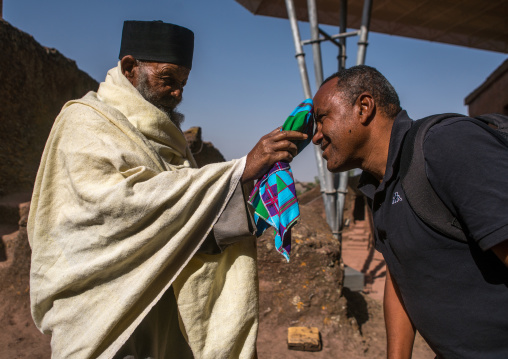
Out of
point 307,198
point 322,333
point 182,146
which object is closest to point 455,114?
point 182,146

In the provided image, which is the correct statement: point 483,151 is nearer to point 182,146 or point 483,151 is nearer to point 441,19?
point 182,146

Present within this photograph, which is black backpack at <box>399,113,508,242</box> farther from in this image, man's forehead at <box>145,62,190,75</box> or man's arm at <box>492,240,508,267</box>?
man's forehead at <box>145,62,190,75</box>

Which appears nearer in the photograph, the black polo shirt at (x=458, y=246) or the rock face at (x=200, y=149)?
the black polo shirt at (x=458, y=246)

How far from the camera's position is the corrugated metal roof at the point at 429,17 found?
9969 millimetres

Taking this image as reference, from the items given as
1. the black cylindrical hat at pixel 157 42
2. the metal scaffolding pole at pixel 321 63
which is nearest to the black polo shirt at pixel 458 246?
the black cylindrical hat at pixel 157 42

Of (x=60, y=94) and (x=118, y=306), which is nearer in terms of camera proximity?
(x=118, y=306)

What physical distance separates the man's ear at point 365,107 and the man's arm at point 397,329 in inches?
30.4

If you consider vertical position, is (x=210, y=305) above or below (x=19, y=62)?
below

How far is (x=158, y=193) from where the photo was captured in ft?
5.18

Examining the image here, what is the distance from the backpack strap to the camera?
124 centimetres

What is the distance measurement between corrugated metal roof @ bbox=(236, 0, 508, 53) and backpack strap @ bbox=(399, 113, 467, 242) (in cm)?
935

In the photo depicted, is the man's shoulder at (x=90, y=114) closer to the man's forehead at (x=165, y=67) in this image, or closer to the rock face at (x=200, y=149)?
the man's forehead at (x=165, y=67)

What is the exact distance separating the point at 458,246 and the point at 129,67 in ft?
6.15

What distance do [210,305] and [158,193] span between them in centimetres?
57
